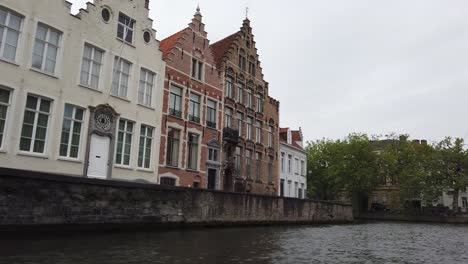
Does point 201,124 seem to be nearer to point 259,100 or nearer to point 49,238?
point 259,100

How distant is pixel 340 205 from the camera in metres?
36.5

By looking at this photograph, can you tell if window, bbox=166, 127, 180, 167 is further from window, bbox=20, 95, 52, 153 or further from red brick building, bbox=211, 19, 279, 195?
window, bbox=20, 95, 52, 153

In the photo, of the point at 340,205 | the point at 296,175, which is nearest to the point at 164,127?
the point at 340,205

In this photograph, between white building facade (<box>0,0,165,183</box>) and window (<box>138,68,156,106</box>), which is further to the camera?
window (<box>138,68,156,106</box>)

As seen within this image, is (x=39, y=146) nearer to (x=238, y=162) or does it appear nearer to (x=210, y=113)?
(x=210, y=113)

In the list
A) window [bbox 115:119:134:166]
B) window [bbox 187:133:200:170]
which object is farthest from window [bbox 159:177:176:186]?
window [bbox 115:119:134:166]

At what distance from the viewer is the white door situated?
69.5 feet

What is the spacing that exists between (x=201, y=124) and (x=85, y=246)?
1920 cm

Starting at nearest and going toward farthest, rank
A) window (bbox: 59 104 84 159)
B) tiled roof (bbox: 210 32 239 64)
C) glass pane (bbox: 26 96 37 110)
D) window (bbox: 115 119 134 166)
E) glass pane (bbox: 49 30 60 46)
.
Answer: glass pane (bbox: 26 96 37 110) → glass pane (bbox: 49 30 60 46) → window (bbox: 59 104 84 159) → window (bbox: 115 119 134 166) → tiled roof (bbox: 210 32 239 64)

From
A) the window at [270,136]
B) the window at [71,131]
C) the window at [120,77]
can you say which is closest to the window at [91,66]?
the window at [120,77]

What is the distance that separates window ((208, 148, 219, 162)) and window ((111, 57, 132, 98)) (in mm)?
8760

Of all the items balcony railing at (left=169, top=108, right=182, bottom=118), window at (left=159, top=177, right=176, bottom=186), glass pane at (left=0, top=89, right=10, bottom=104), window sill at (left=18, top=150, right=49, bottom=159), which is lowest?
window at (left=159, top=177, right=176, bottom=186)

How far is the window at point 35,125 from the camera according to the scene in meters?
18.3

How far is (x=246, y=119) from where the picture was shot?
117 feet
